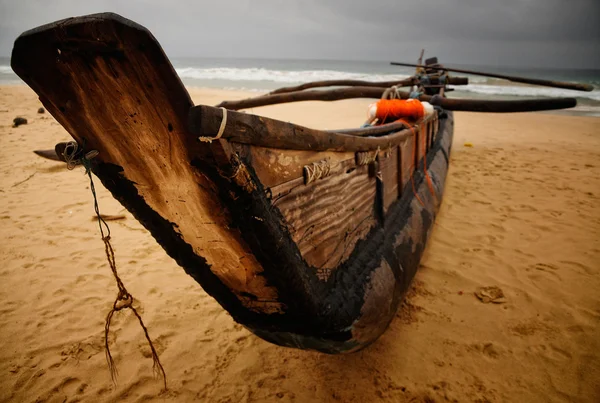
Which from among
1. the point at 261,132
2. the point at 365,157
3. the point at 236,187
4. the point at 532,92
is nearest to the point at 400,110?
the point at 365,157

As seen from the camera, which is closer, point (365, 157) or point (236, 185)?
point (236, 185)

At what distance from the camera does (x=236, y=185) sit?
1006 millimetres

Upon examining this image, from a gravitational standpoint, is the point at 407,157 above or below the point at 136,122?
below

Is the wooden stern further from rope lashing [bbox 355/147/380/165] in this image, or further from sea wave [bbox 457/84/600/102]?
sea wave [bbox 457/84/600/102]

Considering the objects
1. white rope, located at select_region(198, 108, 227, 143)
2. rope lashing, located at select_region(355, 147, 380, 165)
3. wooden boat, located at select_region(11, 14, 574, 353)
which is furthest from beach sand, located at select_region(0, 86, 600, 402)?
white rope, located at select_region(198, 108, 227, 143)

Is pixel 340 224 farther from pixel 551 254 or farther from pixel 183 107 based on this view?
pixel 551 254

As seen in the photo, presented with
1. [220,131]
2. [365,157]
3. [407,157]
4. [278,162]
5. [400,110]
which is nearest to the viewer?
[220,131]

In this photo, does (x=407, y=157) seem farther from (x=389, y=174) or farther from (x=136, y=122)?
(x=136, y=122)

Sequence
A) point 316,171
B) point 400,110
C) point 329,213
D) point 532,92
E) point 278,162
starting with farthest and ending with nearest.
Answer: point 532,92
point 400,110
point 329,213
point 316,171
point 278,162

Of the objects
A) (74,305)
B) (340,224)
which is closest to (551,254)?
(340,224)

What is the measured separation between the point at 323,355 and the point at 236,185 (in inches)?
66.9

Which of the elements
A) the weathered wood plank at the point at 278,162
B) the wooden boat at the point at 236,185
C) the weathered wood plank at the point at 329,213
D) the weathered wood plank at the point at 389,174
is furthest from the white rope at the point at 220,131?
the weathered wood plank at the point at 389,174

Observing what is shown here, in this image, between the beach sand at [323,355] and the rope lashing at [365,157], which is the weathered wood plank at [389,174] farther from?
the beach sand at [323,355]

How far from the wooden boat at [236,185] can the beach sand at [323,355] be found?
0.50 m
